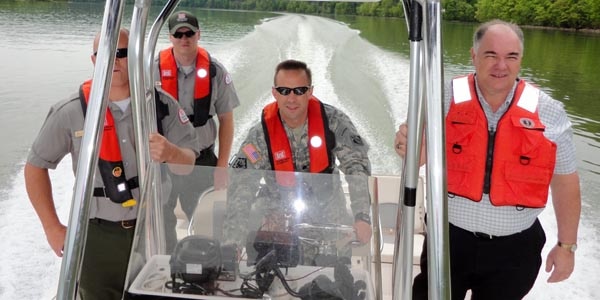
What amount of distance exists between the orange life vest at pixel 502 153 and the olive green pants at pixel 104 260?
108 cm

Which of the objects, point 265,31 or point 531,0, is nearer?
point 265,31

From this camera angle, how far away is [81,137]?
1575 millimetres

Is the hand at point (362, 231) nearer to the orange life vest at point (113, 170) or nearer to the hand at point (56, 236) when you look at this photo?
the orange life vest at point (113, 170)

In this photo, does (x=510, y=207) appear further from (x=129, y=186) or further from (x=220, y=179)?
(x=129, y=186)

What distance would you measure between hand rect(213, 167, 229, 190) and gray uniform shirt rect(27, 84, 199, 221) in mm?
509

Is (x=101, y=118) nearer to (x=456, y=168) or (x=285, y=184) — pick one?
(x=285, y=184)

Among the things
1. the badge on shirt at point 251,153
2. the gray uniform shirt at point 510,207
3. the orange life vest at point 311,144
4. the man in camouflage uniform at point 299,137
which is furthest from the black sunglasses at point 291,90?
the gray uniform shirt at point 510,207

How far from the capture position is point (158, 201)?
3.93ft

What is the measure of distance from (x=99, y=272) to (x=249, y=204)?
93cm

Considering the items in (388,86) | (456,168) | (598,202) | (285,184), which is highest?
(285,184)

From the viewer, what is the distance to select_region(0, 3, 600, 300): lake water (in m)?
3.40

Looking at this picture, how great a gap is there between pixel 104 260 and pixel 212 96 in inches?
46.7

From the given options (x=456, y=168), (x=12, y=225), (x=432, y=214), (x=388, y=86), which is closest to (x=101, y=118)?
(x=432, y=214)

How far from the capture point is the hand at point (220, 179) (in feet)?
3.90
